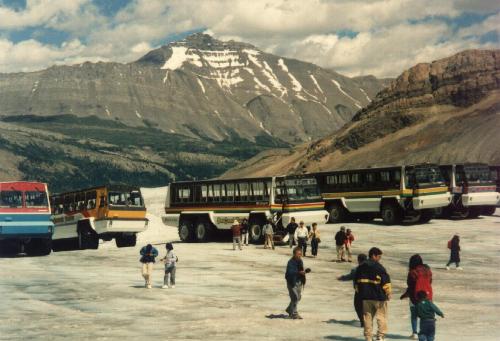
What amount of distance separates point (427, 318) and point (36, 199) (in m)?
22.8

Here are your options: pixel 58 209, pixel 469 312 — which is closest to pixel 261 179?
pixel 58 209

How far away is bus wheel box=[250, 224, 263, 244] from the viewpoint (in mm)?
36625

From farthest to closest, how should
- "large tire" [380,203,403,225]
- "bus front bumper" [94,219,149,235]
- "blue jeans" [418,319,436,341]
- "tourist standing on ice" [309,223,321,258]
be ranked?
"large tire" [380,203,403,225], "bus front bumper" [94,219,149,235], "tourist standing on ice" [309,223,321,258], "blue jeans" [418,319,436,341]

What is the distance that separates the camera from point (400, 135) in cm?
11719

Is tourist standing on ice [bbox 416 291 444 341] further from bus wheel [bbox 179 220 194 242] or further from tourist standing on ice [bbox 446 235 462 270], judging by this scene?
bus wheel [bbox 179 220 194 242]

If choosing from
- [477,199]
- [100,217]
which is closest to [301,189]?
[100,217]

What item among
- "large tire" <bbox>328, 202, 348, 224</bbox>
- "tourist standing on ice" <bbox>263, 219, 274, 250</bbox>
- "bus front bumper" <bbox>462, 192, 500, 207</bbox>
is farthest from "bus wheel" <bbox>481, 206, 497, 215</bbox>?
"tourist standing on ice" <bbox>263, 219, 274, 250</bbox>

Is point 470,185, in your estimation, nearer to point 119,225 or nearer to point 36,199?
point 119,225

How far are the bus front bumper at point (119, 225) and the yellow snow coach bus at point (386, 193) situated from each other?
13.6 meters

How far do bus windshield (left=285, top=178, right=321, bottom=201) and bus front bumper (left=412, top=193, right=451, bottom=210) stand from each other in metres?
7.37

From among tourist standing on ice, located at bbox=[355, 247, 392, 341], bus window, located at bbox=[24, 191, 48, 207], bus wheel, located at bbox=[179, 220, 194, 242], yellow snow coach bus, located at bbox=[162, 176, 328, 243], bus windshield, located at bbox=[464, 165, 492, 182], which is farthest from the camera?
bus windshield, located at bbox=[464, 165, 492, 182]

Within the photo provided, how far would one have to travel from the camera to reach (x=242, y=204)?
37.1 metres

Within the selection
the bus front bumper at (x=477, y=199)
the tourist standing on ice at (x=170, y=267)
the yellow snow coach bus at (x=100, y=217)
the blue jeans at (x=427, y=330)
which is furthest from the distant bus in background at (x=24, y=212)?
Result: the bus front bumper at (x=477, y=199)

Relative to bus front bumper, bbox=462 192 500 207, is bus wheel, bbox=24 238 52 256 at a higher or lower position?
lower
